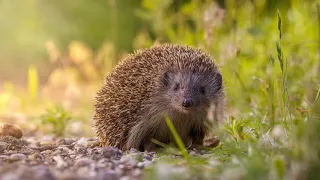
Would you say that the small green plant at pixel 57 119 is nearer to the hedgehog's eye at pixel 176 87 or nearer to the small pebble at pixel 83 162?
the hedgehog's eye at pixel 176 87

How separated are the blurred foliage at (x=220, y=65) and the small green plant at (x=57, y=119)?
0.4 inches

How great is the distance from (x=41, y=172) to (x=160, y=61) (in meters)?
2.28

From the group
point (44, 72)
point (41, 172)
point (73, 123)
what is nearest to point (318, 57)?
point (73, 123)

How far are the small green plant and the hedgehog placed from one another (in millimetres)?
621

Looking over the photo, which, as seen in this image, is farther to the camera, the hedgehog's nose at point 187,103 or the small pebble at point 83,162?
the hedgehog's nose at point 187,103

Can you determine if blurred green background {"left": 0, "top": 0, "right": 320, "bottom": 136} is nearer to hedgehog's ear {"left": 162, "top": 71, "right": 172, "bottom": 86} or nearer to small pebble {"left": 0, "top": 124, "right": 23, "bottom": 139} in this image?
small pebble {"left": 0, "top": 124, "right": 23, "bottom": 139}

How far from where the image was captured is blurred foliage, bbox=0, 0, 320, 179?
3.26 meters

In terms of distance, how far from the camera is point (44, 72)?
1390 centimetres

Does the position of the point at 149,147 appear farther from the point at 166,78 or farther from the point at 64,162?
the point at 64,162

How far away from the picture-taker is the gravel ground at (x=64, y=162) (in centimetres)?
310

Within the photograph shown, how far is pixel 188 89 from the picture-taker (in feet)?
16.5

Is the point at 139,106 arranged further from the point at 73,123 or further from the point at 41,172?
the point at 41,172

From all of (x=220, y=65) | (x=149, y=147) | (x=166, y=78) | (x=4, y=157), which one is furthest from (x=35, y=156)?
(x=220, y=65)

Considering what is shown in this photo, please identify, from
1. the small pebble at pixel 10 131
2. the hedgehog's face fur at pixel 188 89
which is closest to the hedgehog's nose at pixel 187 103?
the hedgehog's face fur at pixel 188 89
